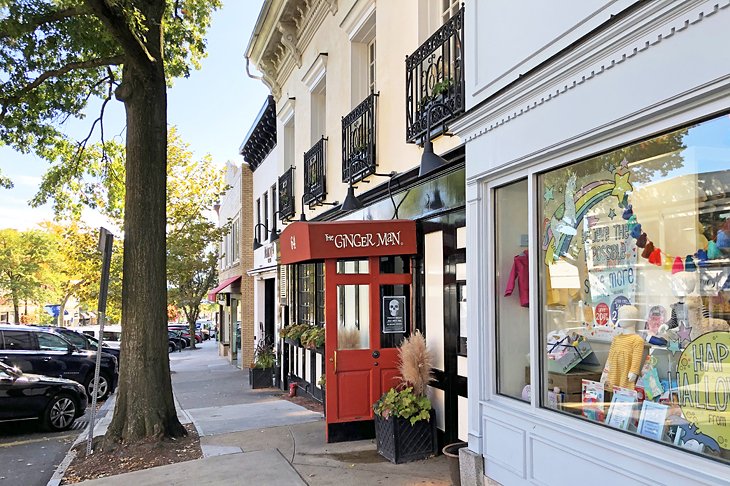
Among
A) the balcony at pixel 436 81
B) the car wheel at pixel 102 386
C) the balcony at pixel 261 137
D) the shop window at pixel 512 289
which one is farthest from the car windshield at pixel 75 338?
the shop window at pixel 512 289

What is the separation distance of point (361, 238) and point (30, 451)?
6054mm

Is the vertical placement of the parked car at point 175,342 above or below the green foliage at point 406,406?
below

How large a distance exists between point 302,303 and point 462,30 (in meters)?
8.57

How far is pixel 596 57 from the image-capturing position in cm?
391

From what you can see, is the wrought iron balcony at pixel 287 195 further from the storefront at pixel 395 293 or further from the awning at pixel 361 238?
the awning at pixel 361 238

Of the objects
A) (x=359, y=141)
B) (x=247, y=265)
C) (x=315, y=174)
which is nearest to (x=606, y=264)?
(x=359, y=141)

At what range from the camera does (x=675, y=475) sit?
3270 mm

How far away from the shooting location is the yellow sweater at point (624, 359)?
4074mm

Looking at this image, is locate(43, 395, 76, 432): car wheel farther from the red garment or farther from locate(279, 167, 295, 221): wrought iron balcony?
the red garment

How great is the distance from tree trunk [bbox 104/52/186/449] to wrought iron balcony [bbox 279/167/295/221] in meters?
5.79

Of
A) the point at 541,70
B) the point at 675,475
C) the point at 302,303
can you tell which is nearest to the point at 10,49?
the point at 302,303

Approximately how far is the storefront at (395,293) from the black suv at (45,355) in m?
8.16

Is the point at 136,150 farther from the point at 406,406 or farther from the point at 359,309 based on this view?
the point at 406,406

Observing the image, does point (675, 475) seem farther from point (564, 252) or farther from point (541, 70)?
point (541, 70)
